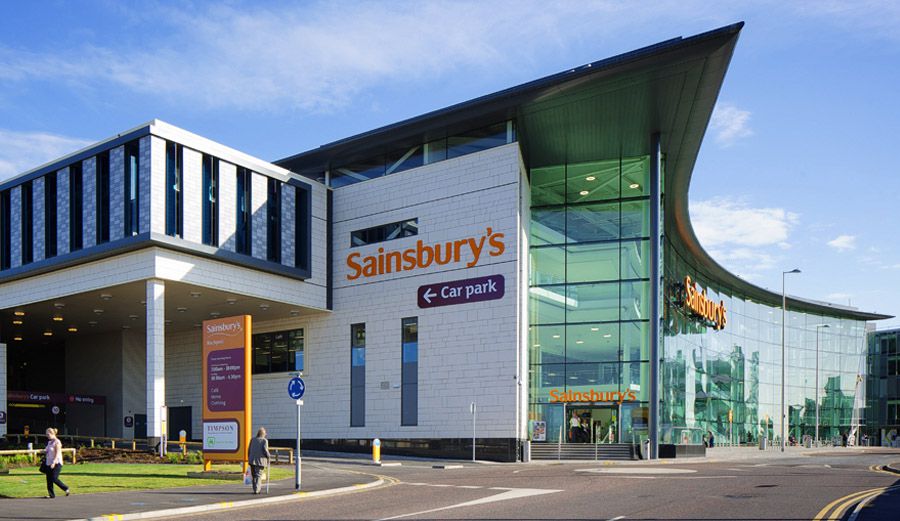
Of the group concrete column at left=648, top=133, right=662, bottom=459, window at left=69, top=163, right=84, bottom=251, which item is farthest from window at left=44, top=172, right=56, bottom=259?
concrete column at left=648, top=133, right=662, bottom=459

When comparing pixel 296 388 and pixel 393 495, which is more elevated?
pixel 296 388

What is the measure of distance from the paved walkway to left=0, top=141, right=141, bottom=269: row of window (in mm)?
16814

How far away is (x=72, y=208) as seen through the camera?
3916 cm

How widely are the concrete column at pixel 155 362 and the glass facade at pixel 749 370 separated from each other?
72.1 feet

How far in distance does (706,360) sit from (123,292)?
36.6m

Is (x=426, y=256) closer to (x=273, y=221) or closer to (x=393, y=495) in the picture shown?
(x=273, y=221)

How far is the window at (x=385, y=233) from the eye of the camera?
140 feet

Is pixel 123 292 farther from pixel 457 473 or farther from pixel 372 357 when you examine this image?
pixel 457 473

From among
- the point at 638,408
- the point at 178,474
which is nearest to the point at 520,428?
the point at 638,408

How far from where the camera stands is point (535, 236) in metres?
42.2

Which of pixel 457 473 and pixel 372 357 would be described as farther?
pixel 372 357

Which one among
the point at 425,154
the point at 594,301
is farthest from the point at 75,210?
the point at 594,301

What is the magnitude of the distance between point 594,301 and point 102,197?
2248cm

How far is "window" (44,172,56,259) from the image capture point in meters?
40.2
